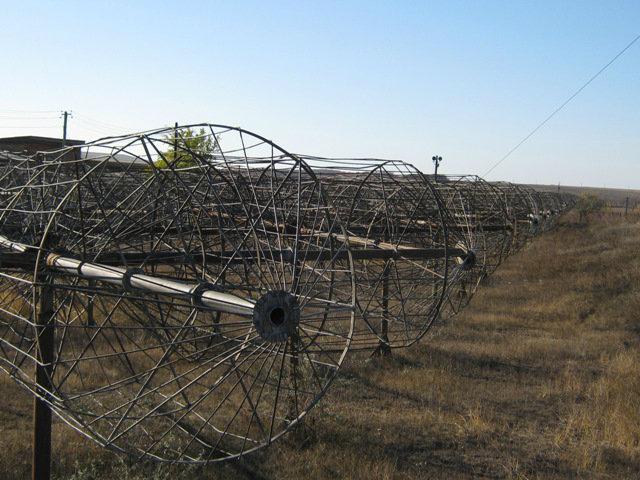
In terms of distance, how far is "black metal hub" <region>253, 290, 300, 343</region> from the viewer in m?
4.47

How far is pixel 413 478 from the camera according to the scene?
8188 millimetres

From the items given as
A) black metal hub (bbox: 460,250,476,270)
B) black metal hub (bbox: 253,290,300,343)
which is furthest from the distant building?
black metal hub (bbox: 253,290,300,343)

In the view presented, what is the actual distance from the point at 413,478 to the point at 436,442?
50.9 inches

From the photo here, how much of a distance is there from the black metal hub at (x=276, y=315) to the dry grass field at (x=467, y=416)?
393 centimetres

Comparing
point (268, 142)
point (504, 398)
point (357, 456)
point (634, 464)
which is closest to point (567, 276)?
point (504, 398)

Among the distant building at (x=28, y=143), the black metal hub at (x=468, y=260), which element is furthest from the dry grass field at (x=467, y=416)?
the distant building at (x=28, y=143)

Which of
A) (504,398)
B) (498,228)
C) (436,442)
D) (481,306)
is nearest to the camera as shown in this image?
(436,442)

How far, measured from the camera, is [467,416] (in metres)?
10.4

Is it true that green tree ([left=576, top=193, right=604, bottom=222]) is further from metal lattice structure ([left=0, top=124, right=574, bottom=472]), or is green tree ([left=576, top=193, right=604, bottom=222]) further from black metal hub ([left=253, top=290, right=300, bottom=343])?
black metal hub ([left=253, top=290, right=300, bottom=343])

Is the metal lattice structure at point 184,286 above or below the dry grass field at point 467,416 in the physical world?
above

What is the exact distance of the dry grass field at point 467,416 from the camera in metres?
8.26

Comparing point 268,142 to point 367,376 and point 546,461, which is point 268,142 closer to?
point 546,461

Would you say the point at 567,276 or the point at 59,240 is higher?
the point at 59,240

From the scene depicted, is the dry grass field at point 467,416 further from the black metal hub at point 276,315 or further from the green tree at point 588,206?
the green tree at point 588,206
